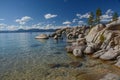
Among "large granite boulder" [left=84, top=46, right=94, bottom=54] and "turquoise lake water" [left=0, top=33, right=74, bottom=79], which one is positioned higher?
"large granite boulder" [left=84, top=46, right=94, bottom=54]

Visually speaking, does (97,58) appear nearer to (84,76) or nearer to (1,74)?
(84,76)

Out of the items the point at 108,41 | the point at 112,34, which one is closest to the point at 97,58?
the point at 108,41

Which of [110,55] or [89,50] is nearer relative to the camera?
[110,55]

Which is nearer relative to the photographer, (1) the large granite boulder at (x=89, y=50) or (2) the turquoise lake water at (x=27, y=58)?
(2) the turquoise lake water at (x=27, y=58)

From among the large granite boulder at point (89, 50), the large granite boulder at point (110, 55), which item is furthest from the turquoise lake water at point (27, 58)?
the large granite boulder at point (110, 55)

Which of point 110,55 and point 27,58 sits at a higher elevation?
point 110,55

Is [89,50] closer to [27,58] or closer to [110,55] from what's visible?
[110,55]

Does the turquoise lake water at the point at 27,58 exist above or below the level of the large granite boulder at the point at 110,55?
below

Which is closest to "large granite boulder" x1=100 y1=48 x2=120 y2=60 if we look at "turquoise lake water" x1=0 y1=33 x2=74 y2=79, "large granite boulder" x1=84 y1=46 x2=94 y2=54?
"large granite boulder" x1=84 y1=46 x2=94 y2=54

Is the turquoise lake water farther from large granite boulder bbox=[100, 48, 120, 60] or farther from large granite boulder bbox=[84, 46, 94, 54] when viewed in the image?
large granite boulder bbox=[100, 48, 120, 60]

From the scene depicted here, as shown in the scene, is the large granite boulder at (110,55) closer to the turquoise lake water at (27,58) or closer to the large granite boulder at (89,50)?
the large granite boulder at (89,50)

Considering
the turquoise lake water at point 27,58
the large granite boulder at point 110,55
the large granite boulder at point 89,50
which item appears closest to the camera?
the turquoise lake water at point 27,58

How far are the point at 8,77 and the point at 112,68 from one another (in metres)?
13.1

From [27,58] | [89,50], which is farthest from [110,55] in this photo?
[27,58]
